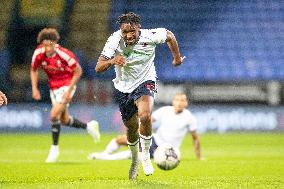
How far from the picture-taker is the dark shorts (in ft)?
Answer: 29.7

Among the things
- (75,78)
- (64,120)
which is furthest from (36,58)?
(64,120)

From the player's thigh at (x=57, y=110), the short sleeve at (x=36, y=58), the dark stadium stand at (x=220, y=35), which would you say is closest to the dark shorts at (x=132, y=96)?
the player's thigh at (x=57, y=110)

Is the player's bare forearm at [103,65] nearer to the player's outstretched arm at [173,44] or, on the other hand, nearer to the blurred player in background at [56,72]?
the player's outstretched arm at [173,44]

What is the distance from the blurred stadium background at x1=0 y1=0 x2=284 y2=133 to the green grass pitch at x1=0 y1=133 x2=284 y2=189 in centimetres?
56

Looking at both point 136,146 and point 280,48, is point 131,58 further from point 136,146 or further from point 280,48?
point 280,48

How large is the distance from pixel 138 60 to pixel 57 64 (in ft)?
14.4

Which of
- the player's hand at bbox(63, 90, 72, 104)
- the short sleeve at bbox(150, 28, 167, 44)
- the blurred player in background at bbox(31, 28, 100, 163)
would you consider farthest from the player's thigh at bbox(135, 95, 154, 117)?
the player's hand at bbox(63, 90, 72, 104)

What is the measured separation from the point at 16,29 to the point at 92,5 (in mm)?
2319

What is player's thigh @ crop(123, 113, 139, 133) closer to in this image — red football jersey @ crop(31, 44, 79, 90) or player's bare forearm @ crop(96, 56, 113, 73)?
player's bare forearm @ crop(96, 56, 113, 73)

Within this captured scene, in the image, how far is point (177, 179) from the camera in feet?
30.9

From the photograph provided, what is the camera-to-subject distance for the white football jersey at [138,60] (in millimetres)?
9094

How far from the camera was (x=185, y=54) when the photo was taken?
21906 millimetres

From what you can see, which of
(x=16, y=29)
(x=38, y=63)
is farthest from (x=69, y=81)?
(x=16, y=29)

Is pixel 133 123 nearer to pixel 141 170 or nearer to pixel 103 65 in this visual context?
pixel 103 65
